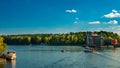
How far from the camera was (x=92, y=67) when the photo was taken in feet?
219

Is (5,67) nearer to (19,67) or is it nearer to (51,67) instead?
(19,67)

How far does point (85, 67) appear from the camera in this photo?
224ft

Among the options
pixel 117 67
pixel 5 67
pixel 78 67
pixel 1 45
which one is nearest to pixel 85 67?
pixel 78 67

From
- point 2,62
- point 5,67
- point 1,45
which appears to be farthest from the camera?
point 1,45

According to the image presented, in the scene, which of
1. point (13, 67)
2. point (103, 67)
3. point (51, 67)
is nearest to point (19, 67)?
point (13, 67)

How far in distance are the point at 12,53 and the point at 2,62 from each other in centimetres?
1258

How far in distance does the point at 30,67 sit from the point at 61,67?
6.56 meters

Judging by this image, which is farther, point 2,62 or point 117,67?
point 2,62

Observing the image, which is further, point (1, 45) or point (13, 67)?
point (1, 45)

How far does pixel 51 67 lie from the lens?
67062mm

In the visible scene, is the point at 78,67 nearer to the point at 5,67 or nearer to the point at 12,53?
the point at 5,67

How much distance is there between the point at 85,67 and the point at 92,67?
6.94 ft

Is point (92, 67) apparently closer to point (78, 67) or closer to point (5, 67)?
point (78, 67)

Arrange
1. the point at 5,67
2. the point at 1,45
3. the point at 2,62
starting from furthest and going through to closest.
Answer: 1. the point at 1,45
2. the point at 2,62
3. the point at 5,67
